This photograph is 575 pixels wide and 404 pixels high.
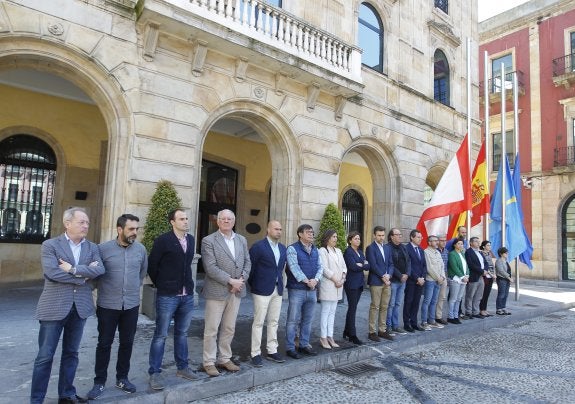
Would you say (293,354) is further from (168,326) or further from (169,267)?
(169,267)

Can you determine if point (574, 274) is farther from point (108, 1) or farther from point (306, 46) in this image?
point (108, 1)

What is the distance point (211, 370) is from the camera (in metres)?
4.48

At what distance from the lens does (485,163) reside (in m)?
10.8

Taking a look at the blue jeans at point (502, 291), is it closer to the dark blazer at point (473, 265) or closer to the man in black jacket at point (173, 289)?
the dark blazer at point (473, 265)

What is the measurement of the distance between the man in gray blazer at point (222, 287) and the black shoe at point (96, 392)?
1.12 meters

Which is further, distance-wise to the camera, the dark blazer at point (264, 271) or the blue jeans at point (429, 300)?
the blue jeans at point (429, 300)

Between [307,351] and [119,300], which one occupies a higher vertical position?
[119,300]

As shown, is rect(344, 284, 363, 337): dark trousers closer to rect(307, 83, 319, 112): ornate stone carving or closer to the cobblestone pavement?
the cobblestone pavement

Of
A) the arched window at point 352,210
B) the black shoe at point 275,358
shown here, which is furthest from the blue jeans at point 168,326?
the arched window at point 352,210

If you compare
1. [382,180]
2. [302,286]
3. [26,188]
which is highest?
[382,180]

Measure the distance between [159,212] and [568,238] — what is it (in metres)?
22.4

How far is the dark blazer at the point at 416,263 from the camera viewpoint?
23.3 ft

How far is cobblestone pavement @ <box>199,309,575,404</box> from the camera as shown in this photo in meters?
4.43

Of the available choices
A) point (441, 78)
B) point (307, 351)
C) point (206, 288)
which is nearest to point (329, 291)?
point (307, 351)
